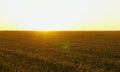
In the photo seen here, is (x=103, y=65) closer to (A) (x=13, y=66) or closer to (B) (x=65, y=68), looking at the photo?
(B) (x=65, y=68)

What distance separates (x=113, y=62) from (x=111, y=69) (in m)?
2.18

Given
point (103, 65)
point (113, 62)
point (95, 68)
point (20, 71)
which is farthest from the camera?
point (113, 62)

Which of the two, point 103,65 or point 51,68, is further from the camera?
point 103,65

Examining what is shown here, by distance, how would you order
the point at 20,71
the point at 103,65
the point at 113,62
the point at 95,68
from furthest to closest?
the point at 113,62 < the point at 103,65 < the point at 95,68 < the point at 20,71

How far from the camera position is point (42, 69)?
43.0 feet

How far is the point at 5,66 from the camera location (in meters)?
14.1

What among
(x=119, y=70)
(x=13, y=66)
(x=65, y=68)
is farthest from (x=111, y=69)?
(x=13, y=66)

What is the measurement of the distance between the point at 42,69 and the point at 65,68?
1400 millimetres

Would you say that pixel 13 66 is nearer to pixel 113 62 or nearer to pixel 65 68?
pixel 65 68

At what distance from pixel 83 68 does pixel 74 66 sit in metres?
0.79

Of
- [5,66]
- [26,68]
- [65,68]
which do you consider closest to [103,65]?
[65,68]

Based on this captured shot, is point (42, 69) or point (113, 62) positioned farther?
point (113, 62)

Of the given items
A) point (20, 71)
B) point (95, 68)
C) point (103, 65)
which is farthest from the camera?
point (103, 65)

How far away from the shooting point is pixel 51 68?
13.3 metres
